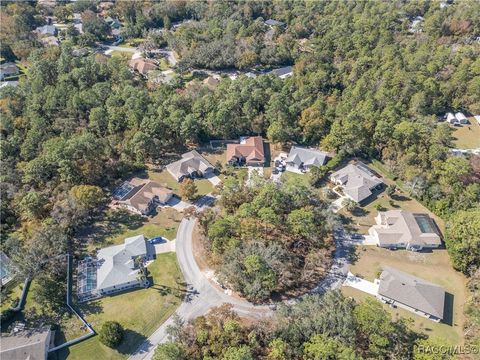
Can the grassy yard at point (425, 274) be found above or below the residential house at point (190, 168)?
below

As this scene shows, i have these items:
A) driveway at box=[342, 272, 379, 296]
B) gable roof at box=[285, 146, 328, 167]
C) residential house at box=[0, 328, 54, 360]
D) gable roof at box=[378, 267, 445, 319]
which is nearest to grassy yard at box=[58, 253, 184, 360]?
residential house at box=[0, 328, 54, 360]

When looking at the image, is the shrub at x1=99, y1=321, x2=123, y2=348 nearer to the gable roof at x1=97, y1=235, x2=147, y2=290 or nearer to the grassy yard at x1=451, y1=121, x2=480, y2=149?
the gable roof at x1=97, y1=235, x2=147, y2=290

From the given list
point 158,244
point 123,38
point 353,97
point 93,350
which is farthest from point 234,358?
point 123,38

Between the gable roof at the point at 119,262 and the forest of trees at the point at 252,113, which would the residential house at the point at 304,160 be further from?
the gable roof at the point at 119,262

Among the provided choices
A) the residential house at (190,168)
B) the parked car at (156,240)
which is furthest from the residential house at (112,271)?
the residential house at (190,168)

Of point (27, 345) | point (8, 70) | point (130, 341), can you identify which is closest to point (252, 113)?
point (130, 341)

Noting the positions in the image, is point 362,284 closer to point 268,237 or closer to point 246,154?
point 268,237
